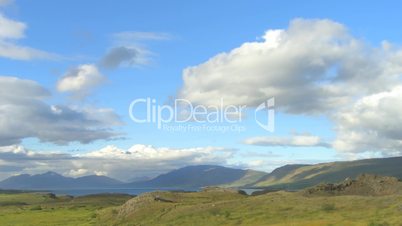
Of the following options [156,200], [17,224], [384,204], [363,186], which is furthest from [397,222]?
[17,224]

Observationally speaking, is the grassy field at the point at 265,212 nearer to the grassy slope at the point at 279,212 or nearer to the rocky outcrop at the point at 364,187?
the grassy slope at the point at 279,212

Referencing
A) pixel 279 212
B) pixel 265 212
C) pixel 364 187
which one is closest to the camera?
pixel 279 212

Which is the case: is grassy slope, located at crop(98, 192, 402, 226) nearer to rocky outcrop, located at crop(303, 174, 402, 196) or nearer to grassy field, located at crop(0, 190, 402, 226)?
grassy field, located at crop(0, 190, 402, 226)

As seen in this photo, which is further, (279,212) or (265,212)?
(265,212)

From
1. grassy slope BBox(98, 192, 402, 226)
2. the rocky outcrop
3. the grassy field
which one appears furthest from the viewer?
the rocky outcrop

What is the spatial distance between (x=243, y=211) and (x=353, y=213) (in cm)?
2178

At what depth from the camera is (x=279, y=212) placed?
93062 mm

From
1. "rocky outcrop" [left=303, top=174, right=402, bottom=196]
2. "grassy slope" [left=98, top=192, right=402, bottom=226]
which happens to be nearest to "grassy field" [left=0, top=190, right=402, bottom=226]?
"grassy slope" [left=98, top=192, right=402, bottom=226]

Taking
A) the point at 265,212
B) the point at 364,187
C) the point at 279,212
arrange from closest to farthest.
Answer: the point at 279,212, the point at 265,212, the point at 364,187

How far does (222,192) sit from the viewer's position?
516ft

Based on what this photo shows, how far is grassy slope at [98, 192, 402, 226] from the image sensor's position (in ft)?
260

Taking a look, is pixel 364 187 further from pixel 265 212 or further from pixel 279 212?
pixel 265 212

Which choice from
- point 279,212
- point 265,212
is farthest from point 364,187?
point 265,212

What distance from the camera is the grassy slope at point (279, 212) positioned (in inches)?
3115
